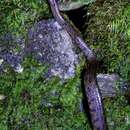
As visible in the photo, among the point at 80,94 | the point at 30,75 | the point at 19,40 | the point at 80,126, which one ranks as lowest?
the point at 80,126

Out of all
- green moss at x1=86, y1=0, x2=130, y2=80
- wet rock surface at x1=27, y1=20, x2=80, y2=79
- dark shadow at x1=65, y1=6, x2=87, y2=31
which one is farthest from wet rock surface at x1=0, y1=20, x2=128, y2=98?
dark shadow at x1=65, y1=6, x2=87, y2=31

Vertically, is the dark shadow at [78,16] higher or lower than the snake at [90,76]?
higher

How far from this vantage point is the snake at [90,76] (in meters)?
4.46

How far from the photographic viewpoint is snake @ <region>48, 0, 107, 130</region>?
4461 mm

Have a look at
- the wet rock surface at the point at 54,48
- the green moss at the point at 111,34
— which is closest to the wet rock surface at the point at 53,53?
the wet rock surface at the point at 54,48

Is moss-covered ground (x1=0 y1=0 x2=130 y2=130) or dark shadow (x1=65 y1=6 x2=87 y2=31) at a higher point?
dark shadow (x1=65 y1=6 x2=87 y2=31)

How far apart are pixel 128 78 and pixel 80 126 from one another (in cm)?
80

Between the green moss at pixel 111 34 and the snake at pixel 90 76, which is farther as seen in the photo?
the green moss at pixel 111 34

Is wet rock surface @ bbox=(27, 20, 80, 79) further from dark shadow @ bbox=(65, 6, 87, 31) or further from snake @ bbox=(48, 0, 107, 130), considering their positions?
dark shadow @ bbox=(65, 6, 87, 31)

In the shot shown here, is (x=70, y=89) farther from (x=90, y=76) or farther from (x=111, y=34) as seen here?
(x=111, y=34)

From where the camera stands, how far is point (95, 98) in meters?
4.52

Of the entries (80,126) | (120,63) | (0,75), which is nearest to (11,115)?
(0,75)

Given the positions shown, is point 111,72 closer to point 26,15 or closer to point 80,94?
point 80,94

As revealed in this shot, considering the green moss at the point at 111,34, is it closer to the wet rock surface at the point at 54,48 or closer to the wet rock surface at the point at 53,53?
the wet rock surface at the point at 53,53
